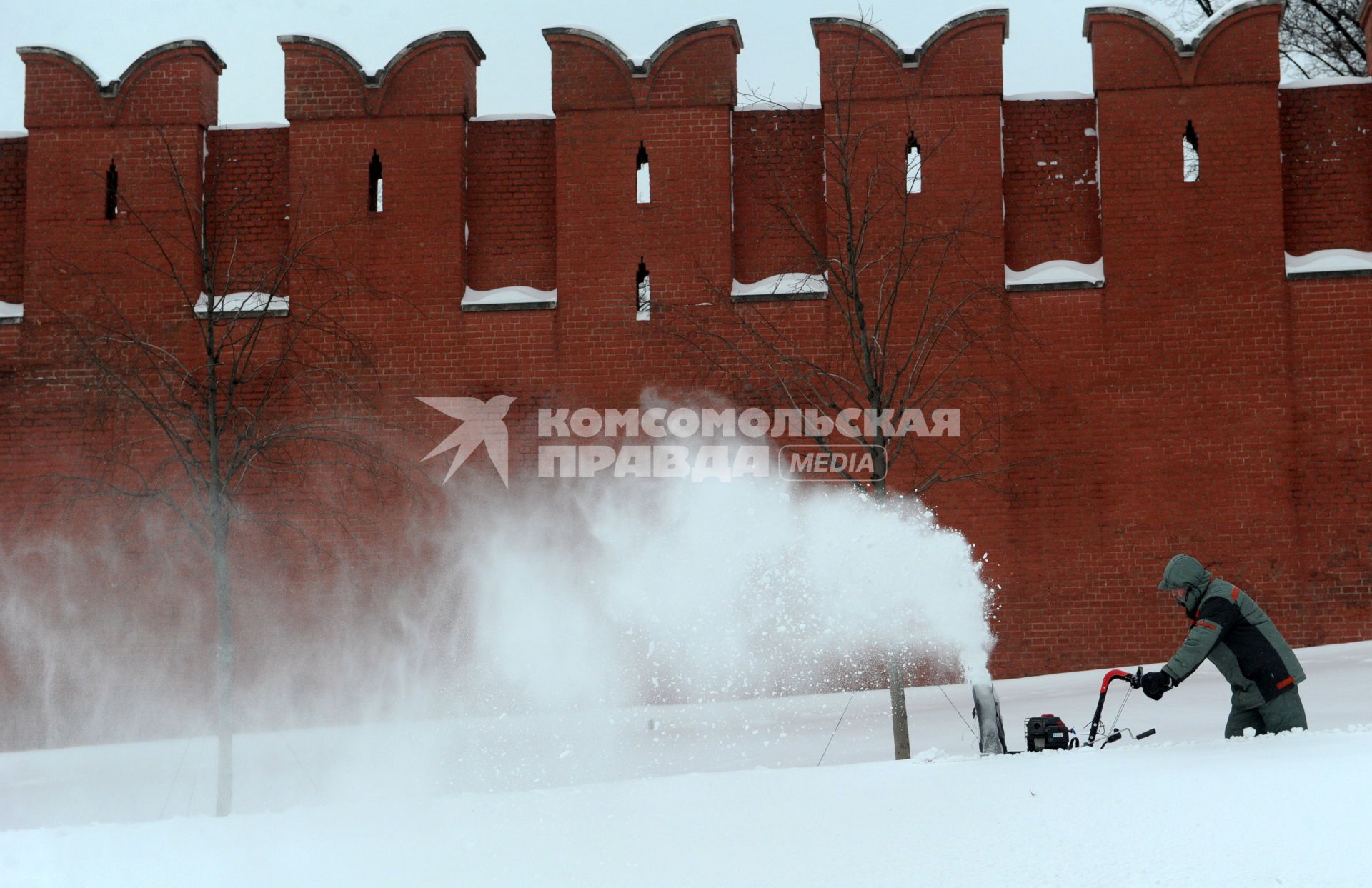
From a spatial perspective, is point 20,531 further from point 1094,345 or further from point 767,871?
point 1094,345

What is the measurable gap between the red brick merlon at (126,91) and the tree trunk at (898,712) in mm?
10306

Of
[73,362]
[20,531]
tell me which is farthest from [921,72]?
[20,531]

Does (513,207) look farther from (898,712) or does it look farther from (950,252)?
(898,712)

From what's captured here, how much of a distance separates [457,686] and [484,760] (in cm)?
189

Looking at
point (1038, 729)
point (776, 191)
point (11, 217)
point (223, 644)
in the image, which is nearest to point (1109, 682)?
point (1038, 729)

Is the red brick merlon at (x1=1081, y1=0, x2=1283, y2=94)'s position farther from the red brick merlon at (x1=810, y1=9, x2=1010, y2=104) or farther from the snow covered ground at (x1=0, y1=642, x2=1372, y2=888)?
the snow covered ground at (x1=0, y1=642, x2=1372, y2=888)

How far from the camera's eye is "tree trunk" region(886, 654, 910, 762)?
993 cm

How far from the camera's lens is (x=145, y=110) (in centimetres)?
1455

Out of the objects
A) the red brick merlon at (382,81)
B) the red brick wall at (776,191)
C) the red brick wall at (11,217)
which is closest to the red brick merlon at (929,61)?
the red brick wall at (776,191)

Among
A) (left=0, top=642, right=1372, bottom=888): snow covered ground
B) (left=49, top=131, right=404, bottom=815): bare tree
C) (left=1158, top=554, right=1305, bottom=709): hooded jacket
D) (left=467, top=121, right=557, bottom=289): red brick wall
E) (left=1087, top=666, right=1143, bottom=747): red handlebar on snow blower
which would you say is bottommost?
(left=0, top=642, right=1372, bottom=888): snow covered ground

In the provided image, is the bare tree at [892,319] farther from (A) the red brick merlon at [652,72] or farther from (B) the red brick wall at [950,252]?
(A) the red brick merlon at [652,72]

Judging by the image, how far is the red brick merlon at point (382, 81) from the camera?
14.4 metres

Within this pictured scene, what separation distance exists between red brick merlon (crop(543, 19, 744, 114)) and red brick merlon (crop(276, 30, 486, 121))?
113cm

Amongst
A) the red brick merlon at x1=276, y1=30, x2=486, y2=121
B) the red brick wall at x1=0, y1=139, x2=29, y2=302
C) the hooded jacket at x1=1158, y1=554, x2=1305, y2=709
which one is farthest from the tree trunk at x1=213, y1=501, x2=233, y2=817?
the hooded jacket at x1=1158, y1=554, x2=1305, y2=709
